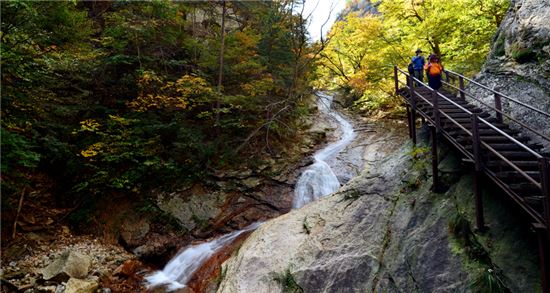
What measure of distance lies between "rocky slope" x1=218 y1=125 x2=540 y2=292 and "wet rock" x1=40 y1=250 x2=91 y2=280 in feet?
15.2

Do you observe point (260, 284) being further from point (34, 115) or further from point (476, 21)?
point (476, 21)

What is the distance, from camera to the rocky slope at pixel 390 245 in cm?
538

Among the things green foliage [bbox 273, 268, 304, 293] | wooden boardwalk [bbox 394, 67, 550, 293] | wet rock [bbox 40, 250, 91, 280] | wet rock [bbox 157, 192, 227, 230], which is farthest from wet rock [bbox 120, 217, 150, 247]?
wooden boardwalk [bbox 394, 67, 550, 293]

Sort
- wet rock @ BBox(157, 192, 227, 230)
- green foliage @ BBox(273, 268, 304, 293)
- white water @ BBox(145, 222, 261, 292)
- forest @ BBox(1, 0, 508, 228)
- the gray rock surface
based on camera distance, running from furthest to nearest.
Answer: wet rock @ BBox(157, 192, 227, 230) → forest @ BBox(1, 0, 508, 228) → white water @ BBox(145, 222, 261, 292) → green foliage @ BBox(273, 268, 304, 293) → the gray rock surface

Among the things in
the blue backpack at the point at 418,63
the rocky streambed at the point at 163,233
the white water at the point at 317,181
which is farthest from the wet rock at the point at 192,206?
the blue backpack at the point at 418,63

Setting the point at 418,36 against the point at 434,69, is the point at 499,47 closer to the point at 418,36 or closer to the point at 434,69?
the point at 434,69

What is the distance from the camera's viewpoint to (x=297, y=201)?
13516 mm

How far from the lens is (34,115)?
1112cm

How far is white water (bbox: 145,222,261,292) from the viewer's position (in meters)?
9.75

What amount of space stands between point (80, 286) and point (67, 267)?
0.85 meters

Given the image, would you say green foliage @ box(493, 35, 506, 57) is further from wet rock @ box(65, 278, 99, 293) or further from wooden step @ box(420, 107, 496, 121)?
wet rock @ box(65, 278, 99, 293)

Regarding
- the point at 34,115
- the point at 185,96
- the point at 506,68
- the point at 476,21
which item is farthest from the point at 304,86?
the point at 34,115

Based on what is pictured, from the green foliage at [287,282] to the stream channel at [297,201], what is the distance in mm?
3611

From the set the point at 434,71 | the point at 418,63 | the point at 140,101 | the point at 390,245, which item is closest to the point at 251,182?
the point at 140,101
